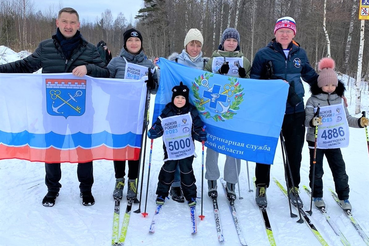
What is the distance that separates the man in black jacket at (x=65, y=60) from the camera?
3793 mm

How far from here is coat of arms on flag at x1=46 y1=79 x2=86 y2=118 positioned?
3963 millimetres

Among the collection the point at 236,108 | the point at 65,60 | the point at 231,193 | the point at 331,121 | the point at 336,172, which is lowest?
the point at 231,193

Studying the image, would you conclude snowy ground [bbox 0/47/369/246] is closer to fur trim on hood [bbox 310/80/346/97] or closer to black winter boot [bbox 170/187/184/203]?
black winter boot [bbox 170/187/184/203]

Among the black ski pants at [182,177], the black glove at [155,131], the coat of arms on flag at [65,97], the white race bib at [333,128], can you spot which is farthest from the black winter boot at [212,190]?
the coat of arms on flag at [65,97]

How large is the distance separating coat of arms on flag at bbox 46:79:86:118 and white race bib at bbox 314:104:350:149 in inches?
137

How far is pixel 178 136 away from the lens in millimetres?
3990

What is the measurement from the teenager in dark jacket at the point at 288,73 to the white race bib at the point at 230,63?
0.24 meters

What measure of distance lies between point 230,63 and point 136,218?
2.61 meters

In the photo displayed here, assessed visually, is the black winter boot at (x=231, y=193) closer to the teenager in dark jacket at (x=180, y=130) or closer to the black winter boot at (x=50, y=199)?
the teenager in dark jacket at (x=180, y=130)

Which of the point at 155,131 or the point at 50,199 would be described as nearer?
the point at 155,131

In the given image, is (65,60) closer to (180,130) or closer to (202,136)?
(180,130)

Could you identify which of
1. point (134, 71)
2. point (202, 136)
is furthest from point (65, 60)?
point (202, 136)

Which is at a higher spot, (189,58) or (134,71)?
(189,58)

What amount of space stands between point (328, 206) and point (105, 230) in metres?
3.25
